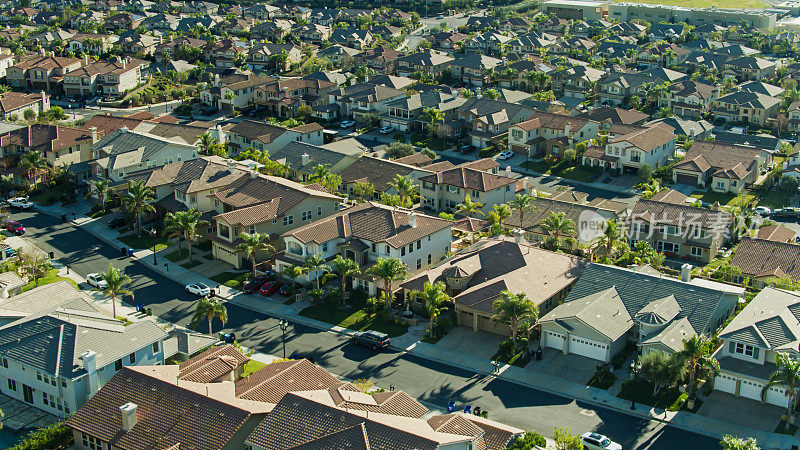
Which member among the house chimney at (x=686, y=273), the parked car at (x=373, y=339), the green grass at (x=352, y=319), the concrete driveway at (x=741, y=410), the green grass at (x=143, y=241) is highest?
the house chimney at (x=686, y=273)

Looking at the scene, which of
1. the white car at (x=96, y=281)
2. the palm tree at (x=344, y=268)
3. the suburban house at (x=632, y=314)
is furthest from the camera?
the white car at (x=96, y=281)

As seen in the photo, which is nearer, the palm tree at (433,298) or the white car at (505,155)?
the palm tree at (433,298)

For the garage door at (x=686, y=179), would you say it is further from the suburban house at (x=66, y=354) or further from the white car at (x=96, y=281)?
the suburban house at (x=66, y=354)

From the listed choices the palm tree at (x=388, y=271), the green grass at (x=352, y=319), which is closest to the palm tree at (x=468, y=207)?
the palm tree at (x=388, y=271)

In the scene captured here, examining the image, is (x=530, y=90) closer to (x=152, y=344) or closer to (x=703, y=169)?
(x=703, y=169)

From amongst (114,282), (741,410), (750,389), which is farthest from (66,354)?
(750,389)

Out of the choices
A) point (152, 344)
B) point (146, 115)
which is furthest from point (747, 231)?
point (146, 115)

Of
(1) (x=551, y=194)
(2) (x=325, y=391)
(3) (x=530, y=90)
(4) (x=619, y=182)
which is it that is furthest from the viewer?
(3) (x=530, y=90)

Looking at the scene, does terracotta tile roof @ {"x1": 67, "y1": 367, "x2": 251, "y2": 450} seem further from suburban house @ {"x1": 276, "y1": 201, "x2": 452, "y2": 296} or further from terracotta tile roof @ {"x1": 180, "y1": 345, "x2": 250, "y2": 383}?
suburban house @ {"x1": 276, "y1": 201, "x2": 452, "y2": 296}
